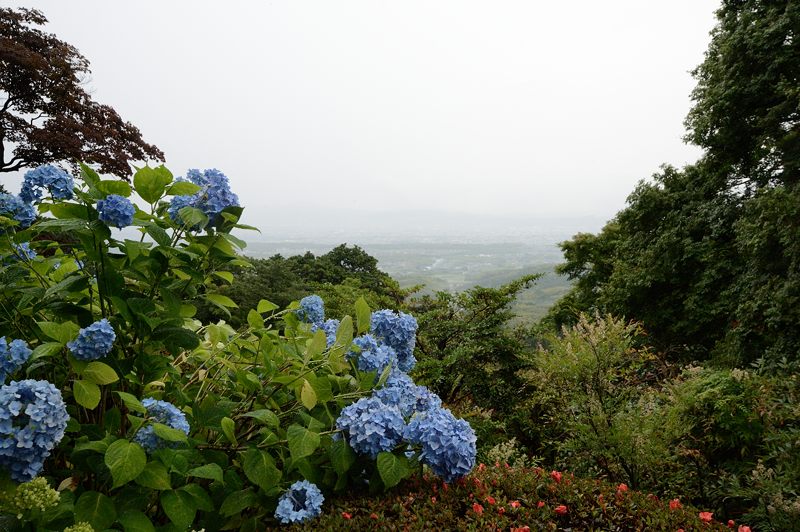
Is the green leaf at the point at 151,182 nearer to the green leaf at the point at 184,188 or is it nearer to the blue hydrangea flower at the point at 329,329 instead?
the green leaf at the point at 184,188

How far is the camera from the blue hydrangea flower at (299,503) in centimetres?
168

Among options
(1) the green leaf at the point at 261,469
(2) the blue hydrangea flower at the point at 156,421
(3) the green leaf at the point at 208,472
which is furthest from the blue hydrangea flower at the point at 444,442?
(2) the blue hydrangea flower at the point at 156,421

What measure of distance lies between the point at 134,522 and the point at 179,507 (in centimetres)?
13

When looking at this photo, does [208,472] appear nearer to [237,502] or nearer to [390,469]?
[237,502]

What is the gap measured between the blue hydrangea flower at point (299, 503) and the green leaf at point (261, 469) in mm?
72

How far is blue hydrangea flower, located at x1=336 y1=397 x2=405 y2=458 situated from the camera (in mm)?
1752

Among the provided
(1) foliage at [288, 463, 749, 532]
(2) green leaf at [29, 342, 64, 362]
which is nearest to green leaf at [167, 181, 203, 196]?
(2) green leaf at [29, 342, 64, 362]

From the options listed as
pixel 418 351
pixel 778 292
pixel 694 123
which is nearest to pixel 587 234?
pixel 694 123

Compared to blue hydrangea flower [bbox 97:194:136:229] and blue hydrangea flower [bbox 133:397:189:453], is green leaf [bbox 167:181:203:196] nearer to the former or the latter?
blue hydrangea flower [bbox 97:194:136:229]

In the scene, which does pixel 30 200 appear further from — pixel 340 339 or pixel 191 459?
pixel 340 339

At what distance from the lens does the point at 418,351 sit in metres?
6.30

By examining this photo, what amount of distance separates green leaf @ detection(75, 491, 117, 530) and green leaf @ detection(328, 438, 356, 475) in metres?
0.70

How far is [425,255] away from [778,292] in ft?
332

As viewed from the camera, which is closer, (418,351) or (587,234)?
(418,351)
